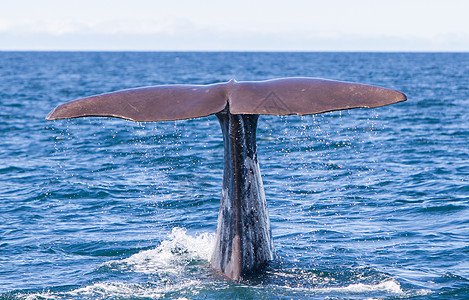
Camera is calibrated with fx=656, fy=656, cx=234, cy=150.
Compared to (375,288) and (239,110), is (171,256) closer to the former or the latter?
(375,288)

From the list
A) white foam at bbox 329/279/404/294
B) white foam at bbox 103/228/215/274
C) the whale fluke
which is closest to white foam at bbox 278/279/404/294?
white foam at bbox 329/279/404/294

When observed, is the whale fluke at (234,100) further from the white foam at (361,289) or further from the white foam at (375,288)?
the white foam at (375,288)

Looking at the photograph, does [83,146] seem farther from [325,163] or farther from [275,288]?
[275,288]

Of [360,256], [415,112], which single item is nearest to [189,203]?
[360,256]

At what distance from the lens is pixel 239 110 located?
6449 millimetres

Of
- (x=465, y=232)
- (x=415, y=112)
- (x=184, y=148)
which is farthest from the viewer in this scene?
(x=415, y=112)

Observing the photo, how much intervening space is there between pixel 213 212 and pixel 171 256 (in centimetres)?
303

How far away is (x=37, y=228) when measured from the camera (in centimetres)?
1170

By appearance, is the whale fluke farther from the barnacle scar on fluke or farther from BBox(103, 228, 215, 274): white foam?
BBox(103, 228, 215, 274): white foam

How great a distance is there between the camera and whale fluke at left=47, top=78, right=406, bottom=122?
6.40 m

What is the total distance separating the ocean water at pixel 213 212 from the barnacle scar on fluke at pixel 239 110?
0.46m

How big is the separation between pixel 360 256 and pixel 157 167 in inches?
327

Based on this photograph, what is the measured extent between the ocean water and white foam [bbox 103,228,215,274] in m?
0.02

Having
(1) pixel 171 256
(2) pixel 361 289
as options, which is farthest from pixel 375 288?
(1) pixel 171 256
